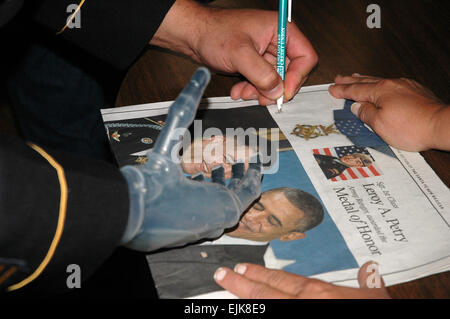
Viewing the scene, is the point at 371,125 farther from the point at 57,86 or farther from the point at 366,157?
the point at 57,86

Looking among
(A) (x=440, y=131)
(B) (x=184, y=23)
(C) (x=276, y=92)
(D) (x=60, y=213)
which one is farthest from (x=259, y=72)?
(D) (x=60, y=213)

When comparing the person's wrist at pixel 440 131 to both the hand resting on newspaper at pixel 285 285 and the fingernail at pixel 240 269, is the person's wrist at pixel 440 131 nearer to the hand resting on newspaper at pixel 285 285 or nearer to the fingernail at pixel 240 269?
the hand resting on newspaper at pixel 285 285

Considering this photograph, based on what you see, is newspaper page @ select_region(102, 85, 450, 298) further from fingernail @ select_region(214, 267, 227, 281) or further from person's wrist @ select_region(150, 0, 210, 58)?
person's wrist @ select_region(150, 0, 210, 58)

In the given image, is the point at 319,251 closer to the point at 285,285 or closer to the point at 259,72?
the point at 285,285

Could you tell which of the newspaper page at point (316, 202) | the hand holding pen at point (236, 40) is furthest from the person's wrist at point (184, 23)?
the newspaper page at point (316, 202)

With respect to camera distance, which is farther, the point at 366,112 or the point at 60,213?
the point at 366,112

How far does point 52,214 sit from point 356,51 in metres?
0.68

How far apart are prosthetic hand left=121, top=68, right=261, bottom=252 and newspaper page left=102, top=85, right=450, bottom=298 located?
5cm

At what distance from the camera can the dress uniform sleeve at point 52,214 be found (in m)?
0.40

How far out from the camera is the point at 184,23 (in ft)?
2.57

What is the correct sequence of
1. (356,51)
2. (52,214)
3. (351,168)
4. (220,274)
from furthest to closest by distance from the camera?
(356,51) < (351,168) < (220,274) < (52,214)

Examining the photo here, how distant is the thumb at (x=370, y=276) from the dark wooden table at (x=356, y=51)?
207 mm

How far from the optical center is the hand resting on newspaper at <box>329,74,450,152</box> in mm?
680
